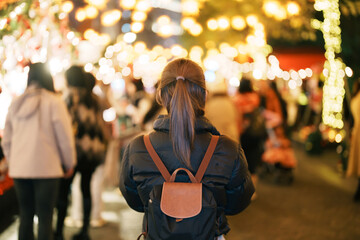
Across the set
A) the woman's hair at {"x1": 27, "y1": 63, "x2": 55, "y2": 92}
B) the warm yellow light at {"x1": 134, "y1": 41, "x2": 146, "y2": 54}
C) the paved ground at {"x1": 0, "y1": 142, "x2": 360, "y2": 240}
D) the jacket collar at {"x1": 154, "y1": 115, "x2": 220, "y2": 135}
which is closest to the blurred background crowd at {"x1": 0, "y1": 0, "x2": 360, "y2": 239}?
the woman's hair at {"x1": 27, "y1": 63, "x2": 55, "y2": 92}

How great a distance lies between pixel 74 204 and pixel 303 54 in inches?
520

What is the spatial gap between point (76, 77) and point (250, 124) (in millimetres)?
3977

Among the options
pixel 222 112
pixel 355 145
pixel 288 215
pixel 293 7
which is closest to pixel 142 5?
pixel 293 7

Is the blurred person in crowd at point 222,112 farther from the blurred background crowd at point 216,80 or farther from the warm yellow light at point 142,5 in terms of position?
the warm yellow light at point 142,5

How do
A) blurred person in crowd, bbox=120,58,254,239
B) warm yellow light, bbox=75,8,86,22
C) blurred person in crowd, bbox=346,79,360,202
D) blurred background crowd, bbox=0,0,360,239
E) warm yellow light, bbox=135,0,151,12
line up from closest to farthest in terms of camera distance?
1. blurred person in crowd, bbox=120,58,254,239
2. blurred background crowd, bbox=0,0,360,239
3. blurred person in crowd, bbox=346,79,360,202
4. warm yellow light, bbox=75,8,86,22
5. warm yellow light, bbox=135,0,151,12

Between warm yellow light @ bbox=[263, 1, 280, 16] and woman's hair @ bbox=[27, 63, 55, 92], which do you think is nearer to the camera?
woman's hair @ bbox=[27, 63, 55, 92]

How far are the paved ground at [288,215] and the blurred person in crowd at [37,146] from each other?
1.56 meters

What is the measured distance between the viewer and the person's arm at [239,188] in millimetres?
2824

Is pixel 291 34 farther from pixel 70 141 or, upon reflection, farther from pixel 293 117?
pixel 70 141

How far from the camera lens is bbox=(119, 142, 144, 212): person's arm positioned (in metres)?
2.91

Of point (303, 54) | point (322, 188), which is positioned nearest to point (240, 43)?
point (303, 54)

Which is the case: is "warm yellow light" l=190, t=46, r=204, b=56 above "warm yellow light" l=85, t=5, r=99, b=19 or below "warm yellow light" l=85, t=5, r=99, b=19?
below

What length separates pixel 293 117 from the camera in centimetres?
1942

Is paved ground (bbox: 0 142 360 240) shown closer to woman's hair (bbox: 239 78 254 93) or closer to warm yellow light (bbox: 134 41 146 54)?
woman's hair (bbox: 239 78 254 93)
